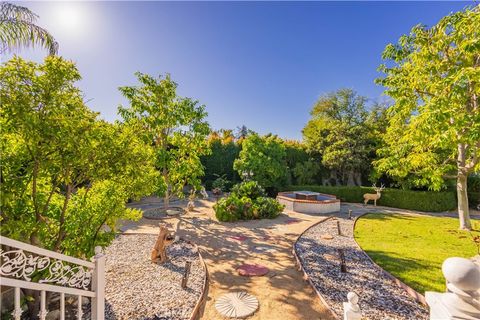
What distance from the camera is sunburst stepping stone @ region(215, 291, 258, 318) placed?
183 inches

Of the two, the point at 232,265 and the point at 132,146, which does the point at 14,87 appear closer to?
the point at 132,146

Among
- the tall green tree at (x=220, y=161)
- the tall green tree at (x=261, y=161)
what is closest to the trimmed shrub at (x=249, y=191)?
the tall green tree at (x=261, y=161)

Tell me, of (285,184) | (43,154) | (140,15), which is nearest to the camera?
(43,154)

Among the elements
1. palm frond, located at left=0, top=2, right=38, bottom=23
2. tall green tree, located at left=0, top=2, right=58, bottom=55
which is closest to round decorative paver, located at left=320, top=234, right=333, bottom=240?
tall green tree, located at left=0, top=2, right=58, bottom=55

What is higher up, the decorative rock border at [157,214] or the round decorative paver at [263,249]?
the decorative rock border at [157,214]

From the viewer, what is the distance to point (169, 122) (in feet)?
44.0

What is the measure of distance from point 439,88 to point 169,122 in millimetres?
13170

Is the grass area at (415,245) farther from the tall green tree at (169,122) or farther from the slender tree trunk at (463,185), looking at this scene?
the tall green tree at (169,122)

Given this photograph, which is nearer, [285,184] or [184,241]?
[184,241]

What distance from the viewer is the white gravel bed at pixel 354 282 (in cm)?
473

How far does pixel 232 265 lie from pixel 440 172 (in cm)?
1114

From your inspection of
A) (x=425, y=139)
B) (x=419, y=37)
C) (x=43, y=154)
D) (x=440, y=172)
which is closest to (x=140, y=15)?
(x=43, y=154)

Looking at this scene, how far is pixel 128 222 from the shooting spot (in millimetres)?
11969

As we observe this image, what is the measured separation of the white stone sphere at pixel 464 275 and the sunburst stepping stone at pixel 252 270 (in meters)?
5.29
